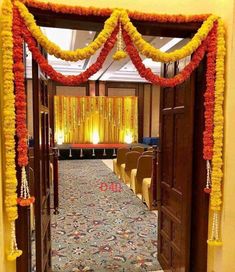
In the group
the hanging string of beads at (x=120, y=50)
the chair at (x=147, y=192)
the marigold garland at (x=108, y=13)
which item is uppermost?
the marigold garland at (x=108, y=13)

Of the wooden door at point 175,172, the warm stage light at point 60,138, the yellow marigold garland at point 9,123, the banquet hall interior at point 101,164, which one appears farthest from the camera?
the warm stage light at point 60,138

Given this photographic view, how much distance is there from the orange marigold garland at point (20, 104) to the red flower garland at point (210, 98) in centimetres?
138

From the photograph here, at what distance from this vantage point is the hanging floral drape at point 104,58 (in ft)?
5.71

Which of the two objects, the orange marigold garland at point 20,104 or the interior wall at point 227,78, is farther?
the interior wall at point 227,78

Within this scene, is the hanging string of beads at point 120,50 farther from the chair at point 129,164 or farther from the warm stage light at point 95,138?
the warm stage light at point 95,138

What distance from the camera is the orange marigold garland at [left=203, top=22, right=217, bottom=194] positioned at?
2004 millimetres

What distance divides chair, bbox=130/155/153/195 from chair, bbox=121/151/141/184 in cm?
63

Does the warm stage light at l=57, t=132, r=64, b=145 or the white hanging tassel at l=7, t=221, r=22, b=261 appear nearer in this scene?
the white hanging tassel at l=7, t=221, r=22, b=261

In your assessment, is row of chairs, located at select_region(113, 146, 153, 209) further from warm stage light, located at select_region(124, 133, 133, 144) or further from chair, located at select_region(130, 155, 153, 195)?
warm stage light, located at select_region(124, 133, 133, 144)

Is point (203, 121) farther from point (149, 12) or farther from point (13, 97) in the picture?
point (13, 97)

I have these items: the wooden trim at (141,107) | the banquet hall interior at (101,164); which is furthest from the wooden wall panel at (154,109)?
the wooden trim at (141,107)

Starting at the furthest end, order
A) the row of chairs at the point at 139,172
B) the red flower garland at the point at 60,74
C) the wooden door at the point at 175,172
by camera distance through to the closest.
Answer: the row of chairs at the point at 139,172 → the wooden door at the point at 175,172 → the red flower garland at the point at 60,74

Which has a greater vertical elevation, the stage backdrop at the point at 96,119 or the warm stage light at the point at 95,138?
the stage backdrop at the point at 96,119

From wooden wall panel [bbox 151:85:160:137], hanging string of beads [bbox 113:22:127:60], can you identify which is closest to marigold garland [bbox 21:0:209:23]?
hanging string of beads [bbox 113:22:127:60]
